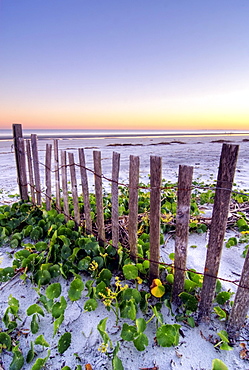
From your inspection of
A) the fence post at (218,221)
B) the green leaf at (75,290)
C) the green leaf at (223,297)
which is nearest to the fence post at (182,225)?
the fence post at (218,221)

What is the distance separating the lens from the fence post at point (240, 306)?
1.69 m

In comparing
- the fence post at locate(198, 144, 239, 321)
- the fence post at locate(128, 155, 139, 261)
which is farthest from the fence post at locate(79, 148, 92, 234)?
the fence post at locate(198, 144, 239, 321)

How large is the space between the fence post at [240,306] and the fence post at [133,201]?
105 centimetres

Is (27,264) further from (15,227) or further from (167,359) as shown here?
(167,359)

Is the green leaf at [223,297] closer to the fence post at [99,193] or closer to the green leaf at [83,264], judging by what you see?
the green leaf at [83,264]

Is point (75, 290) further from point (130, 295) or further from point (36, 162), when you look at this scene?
point (36, 162)

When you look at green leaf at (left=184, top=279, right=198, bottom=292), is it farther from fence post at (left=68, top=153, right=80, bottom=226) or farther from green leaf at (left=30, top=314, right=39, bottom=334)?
fence post at (left=68, top=153, right=80, bottom=226)

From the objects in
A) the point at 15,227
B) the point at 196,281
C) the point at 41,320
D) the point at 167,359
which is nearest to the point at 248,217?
the point at 196,281

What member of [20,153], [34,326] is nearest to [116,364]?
[34,326]

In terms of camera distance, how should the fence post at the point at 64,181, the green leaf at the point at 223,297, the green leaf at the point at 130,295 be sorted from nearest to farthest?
the green leaf at the point at 223,297, the green leaf at the point at 130,295, the fence post at the point at 64,181

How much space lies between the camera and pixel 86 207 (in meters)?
3.08

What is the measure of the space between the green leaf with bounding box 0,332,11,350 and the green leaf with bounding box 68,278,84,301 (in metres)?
0.55

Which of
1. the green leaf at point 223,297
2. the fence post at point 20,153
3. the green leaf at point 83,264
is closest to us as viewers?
the green leaf at point 223,297

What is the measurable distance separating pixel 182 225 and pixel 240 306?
74cm
